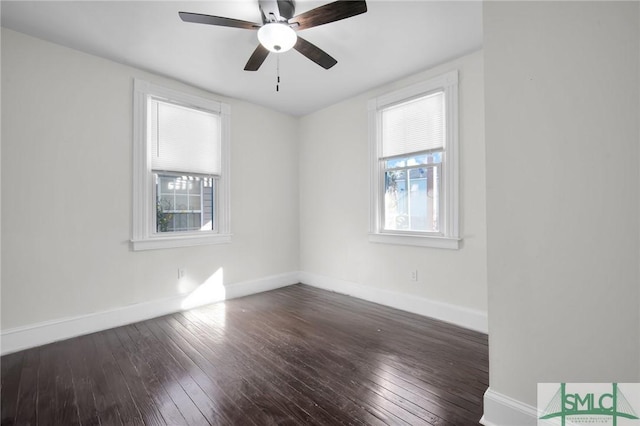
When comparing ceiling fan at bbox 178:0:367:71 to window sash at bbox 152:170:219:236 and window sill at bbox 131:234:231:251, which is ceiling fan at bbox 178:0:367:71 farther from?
window sill at bbox 131:234:231:251

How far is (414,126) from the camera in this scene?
3.45 meters

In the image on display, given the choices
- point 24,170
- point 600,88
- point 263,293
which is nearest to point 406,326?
point 263,293

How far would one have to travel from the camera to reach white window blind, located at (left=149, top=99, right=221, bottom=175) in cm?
339

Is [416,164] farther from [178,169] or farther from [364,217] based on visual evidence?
[178,169]

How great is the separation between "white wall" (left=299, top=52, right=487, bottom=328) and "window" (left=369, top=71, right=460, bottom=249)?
0.11m

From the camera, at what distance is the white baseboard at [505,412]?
1.46m

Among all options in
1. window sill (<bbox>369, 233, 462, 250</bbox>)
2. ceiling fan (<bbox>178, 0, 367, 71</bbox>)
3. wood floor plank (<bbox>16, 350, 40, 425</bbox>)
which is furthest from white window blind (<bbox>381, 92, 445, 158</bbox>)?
wood floor plank (<bbox>16, 350, 40, 425</bbox>)

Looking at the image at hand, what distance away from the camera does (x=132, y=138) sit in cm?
319

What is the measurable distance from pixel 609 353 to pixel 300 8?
113 inches

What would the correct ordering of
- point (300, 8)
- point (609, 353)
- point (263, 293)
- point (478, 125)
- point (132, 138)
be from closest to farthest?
1. point (609, 353)
2. point (300, 8)
3. point (478, 125)
4. point (132, 138)
5. point (263, 293)

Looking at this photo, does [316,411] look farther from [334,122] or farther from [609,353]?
[334,122]

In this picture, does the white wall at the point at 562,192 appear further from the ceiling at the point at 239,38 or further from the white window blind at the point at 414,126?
the white window blind at the point at 414,126

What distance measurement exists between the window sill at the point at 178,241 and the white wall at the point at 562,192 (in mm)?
3315

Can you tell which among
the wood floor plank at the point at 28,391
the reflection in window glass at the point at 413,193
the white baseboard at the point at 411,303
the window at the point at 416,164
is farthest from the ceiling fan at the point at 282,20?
the white baseboard at the point at 411,303
